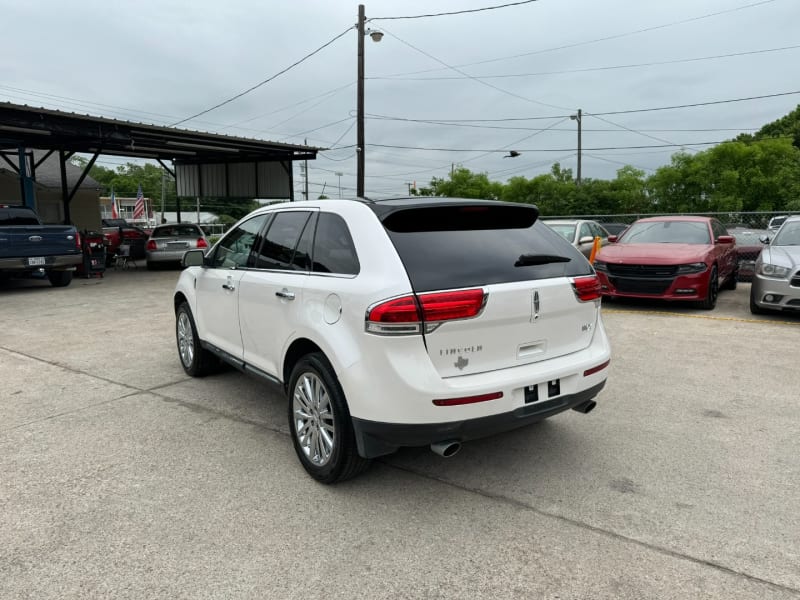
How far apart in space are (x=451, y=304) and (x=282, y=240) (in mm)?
1671

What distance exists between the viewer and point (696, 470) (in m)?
3.54

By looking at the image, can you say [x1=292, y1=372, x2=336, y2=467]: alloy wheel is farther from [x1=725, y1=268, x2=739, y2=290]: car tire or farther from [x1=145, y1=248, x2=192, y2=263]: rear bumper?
[x1=145, y1=248, x2=192, y2=263]: rear bumper

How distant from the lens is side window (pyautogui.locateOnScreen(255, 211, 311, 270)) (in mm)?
3918

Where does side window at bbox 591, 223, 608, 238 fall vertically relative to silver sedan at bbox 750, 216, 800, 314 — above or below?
above

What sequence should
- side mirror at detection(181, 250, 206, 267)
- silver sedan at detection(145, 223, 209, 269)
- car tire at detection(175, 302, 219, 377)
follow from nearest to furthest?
side mirror at detection(181, 250, 206, 267) → car tire at detection(175, 302, 219, 377) → silver sedan at detection(145, 223, 209, 269)

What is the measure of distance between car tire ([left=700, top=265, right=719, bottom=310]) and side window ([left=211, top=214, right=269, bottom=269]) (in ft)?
24.6

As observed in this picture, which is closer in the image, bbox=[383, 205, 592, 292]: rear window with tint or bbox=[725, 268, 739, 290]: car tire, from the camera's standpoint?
bbox=[383, 205, 592, 292]: rear window with tint

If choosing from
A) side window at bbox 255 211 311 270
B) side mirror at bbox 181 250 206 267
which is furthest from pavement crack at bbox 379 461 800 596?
side mirror at bbox 181 250 206 267

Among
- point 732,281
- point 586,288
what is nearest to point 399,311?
point 586,288

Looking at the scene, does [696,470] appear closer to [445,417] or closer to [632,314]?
[445,417]

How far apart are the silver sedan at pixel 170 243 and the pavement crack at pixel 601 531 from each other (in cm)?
1574

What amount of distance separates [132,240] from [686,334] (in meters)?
19.7

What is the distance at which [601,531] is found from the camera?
288 cm

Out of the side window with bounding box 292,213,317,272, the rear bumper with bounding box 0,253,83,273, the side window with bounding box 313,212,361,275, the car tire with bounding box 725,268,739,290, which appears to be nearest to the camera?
the side window with bounding box 313,212,361,275
